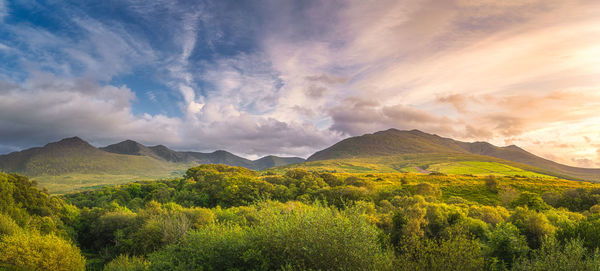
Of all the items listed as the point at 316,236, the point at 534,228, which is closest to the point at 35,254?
the point at 316,236

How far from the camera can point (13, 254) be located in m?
16.7

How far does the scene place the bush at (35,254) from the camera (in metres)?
16.8

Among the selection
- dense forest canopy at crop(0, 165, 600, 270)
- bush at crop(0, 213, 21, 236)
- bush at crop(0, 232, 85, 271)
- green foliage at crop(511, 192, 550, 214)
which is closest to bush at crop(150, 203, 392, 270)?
dense forest canopy at crop(0, 165, 600, 270)

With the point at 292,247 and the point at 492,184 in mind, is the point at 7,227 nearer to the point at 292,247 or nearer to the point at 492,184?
the point at 292,247

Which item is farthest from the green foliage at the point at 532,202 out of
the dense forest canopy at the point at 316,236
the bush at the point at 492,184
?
the bush at the point at 492,184

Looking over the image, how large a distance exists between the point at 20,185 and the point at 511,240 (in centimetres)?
5311

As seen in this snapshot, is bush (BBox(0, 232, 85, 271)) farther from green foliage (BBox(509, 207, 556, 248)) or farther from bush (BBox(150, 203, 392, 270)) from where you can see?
green foliage (BBox(509, 207, 556, 248))

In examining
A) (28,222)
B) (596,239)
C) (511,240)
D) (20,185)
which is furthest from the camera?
(20,185)

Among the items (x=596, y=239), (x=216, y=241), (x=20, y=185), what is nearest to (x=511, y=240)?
(x=596, y=239)

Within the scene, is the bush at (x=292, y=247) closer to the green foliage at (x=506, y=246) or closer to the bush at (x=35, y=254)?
the bush at (x=35, y=254)

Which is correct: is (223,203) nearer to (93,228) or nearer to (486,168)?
(93,228)

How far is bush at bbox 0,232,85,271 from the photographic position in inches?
659

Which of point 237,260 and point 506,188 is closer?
point 237,260

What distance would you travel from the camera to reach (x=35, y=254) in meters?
17.1
